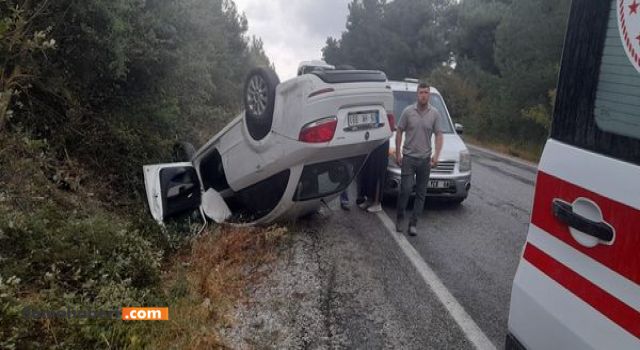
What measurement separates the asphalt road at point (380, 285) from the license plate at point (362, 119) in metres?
1.37

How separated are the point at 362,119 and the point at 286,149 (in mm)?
852

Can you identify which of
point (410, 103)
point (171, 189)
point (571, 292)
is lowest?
point (171, 189)

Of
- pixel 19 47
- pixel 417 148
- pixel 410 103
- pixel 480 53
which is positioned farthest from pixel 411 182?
pixel 480 53

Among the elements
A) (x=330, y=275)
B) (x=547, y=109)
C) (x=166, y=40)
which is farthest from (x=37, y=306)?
(x=547, y=109)

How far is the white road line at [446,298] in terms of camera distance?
11.0 ft

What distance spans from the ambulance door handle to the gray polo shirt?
12.6 feet

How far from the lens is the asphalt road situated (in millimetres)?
3320

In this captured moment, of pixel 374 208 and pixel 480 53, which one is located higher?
pixel 480 53

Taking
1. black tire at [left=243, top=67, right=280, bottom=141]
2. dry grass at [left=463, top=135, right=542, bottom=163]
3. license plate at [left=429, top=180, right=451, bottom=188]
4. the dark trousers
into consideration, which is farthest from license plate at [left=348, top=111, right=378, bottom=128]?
dry grass at [left=463, top=135, right=542, bottom=163]

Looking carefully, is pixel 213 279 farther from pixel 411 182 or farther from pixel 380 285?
pixel 411 182

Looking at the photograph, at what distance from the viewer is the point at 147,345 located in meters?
2.77

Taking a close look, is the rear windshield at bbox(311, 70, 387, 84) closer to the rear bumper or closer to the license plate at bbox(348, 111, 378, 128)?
the license plate at bbox(348, 111, 378, 128)

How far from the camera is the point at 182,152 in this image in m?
6.39

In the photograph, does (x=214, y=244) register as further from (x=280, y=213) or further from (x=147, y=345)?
(x=147, y=345)
